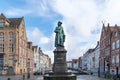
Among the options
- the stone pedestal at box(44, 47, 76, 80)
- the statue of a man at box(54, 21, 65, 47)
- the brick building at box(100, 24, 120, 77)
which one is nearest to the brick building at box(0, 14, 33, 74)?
the brick building at box(100, 24, 120, 77)

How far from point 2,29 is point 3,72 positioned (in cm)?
1424

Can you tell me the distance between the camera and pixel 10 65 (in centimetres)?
8800

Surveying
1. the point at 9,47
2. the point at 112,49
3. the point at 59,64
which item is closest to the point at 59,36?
the point at 59,64

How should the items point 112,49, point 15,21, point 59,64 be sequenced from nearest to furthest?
1. point 59,64
2. point 112,49
3. point 15,21

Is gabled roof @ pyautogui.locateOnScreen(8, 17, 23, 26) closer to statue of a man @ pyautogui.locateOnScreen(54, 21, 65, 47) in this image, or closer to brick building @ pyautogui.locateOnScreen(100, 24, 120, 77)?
brick building @ pyautogui.locateOnScreen(100, 24, 120, 77)

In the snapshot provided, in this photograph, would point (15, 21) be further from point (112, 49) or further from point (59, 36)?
point (59, 36)

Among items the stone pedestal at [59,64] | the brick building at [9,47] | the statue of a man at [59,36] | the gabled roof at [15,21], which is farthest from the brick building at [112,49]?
the stone pedestal at [59,64]

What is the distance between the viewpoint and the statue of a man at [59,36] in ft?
107

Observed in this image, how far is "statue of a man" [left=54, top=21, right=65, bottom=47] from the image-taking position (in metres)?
32.5

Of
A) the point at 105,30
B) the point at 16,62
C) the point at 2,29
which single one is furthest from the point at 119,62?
the point at 2,29

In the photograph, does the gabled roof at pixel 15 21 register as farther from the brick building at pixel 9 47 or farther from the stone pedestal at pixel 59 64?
the stone pedestal at pixel 59 64

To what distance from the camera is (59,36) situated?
108 feet

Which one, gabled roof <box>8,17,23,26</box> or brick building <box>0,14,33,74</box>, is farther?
gabled roof <box>8,17,23,26</box>

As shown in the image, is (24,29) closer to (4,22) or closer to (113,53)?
(4,22)
